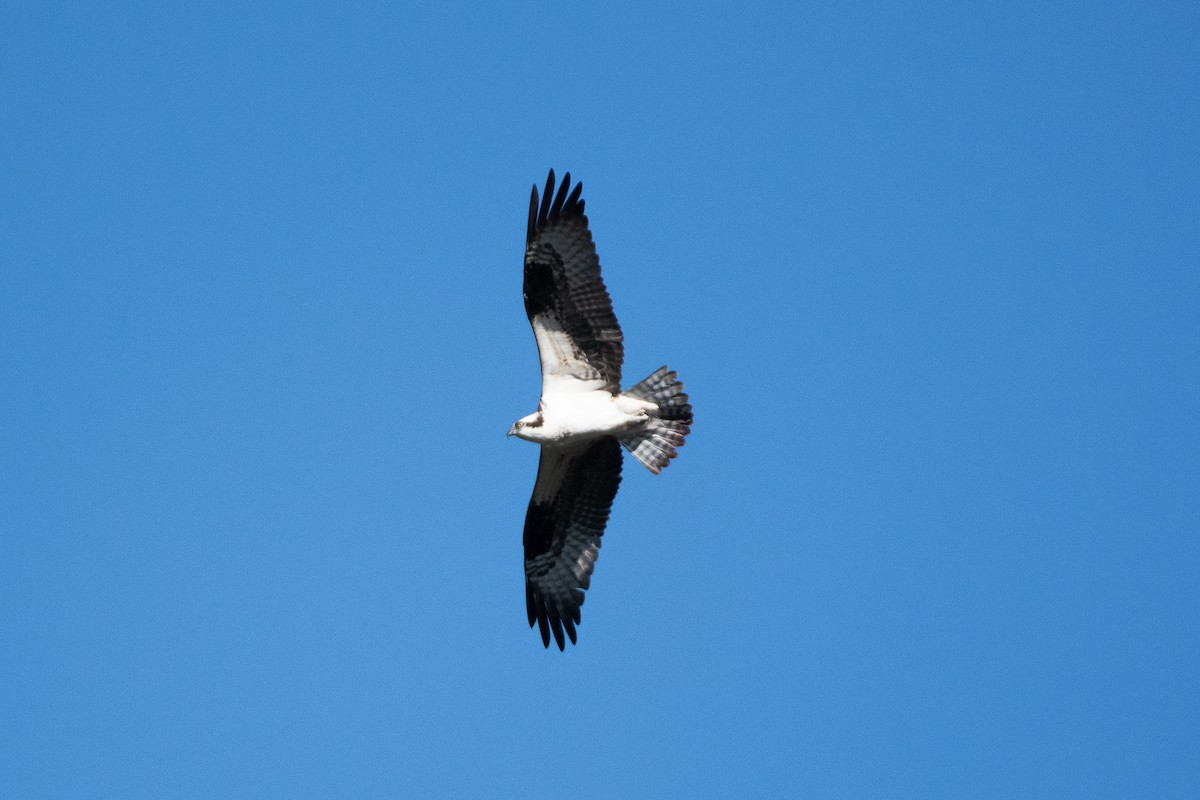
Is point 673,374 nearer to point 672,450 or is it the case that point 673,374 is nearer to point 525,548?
point 672,450

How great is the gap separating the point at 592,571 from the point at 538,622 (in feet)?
2.65

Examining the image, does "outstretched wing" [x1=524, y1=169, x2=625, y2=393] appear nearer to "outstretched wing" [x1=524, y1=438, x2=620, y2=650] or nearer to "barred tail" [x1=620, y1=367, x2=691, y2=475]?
"barred tail" [x1=620, y1=367, x2=691, y2=475]

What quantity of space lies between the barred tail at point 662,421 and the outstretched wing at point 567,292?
1.75 feet

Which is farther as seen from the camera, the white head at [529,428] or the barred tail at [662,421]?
the barred tail at [662,421]

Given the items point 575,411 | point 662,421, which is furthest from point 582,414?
point 662,421

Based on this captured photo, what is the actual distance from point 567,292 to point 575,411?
1095mm

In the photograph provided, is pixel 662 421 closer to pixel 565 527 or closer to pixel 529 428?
pixel 529 428

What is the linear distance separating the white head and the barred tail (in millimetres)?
905

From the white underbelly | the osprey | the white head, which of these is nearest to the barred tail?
the osprey

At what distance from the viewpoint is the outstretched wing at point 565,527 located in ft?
44.5

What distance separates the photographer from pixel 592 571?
1396cm

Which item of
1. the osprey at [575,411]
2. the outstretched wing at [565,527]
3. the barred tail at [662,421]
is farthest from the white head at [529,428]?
the barred tail at [662,421]

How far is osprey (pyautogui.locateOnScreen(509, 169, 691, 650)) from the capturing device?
12500mm

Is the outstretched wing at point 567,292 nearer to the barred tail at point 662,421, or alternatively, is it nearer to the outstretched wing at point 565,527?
the barred tail at point 662,421
